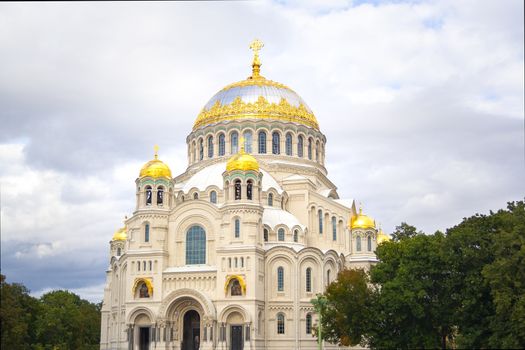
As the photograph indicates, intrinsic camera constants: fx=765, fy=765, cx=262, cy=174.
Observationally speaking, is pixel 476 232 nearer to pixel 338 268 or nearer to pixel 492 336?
pixel 492 336

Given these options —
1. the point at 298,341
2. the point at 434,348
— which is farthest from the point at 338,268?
the point at 434,348

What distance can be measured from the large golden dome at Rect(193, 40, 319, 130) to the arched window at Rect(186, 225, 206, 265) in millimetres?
14709

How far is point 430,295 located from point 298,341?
41.5 ft

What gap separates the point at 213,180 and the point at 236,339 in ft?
45.5

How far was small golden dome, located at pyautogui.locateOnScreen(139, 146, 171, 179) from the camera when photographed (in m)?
57.3

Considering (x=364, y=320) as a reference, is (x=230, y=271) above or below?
above

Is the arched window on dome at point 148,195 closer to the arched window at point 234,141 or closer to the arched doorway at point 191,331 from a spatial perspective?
the arched doorway at point 191,331

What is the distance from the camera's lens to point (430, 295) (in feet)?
149

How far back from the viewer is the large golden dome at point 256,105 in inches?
2680

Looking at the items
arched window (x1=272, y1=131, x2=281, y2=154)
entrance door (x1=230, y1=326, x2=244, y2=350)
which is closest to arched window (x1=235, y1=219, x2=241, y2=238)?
entrance door (x1=230, y1=326, x2=244, y2=350)

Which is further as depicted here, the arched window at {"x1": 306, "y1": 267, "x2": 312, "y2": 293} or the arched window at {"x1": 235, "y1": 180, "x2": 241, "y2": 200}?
the arched window at {"x1": 306, "y1": 267, "x2": 312, "y2": 293}

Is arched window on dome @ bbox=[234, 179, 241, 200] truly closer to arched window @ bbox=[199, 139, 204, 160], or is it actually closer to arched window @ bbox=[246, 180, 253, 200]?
arched window @ bbox=[246, 180, 253, 200]

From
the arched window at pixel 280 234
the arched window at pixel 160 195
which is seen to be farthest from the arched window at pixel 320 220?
the arched window at pixel 160 195

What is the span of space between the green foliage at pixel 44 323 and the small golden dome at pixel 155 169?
12619 mm
